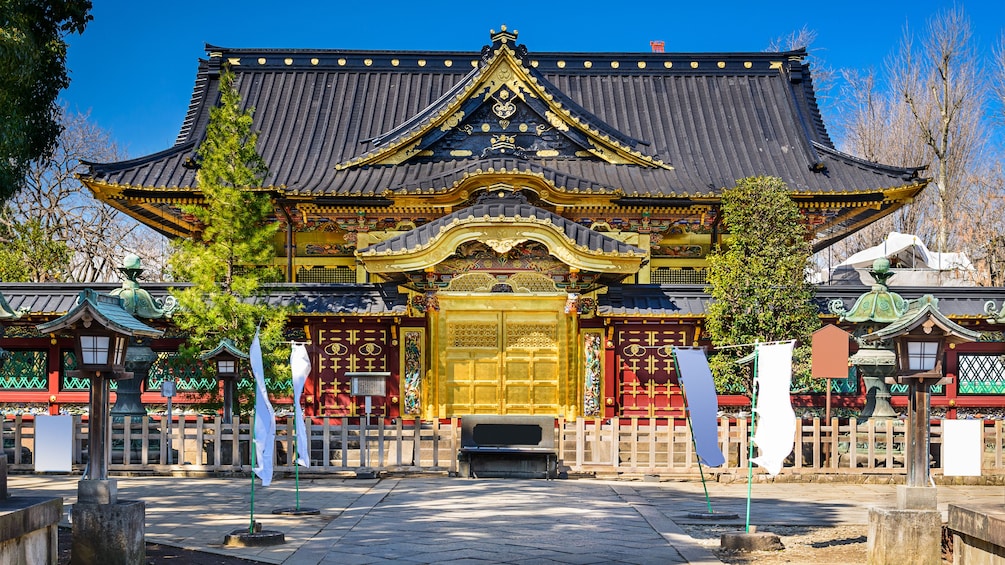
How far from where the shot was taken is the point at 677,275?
24844 mm

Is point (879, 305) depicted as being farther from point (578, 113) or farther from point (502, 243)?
point (578, 113)

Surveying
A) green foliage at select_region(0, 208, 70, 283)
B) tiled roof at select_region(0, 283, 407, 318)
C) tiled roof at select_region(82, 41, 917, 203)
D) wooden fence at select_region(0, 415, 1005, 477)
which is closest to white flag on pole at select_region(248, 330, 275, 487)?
wooden fence at select_region(0, 415, 1005, 477)

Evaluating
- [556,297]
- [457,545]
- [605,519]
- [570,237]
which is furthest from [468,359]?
[457,545]

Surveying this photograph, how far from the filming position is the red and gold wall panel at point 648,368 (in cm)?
2259

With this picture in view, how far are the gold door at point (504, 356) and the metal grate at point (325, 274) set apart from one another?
3323 millimetres

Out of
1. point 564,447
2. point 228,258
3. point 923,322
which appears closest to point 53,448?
point 228,258

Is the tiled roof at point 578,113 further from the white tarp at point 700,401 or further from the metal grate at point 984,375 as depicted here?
the white tarp at point 700,401

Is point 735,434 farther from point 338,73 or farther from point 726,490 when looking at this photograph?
point 338,73

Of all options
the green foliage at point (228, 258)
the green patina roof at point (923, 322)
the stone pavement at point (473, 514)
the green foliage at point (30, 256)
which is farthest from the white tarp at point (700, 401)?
the green foliage at point (30, 256)

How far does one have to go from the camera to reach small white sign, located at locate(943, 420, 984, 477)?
15.1 metres

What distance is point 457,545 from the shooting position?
11188 mm

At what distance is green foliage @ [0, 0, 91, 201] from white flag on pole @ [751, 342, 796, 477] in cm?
996

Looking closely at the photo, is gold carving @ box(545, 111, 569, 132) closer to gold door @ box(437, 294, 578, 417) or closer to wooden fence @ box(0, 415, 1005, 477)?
gold door @ box(437, 294, 578, 417)

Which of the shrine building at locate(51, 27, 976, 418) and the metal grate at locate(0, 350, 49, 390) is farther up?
the shrine building at locate(51, 27, 976, 418)
